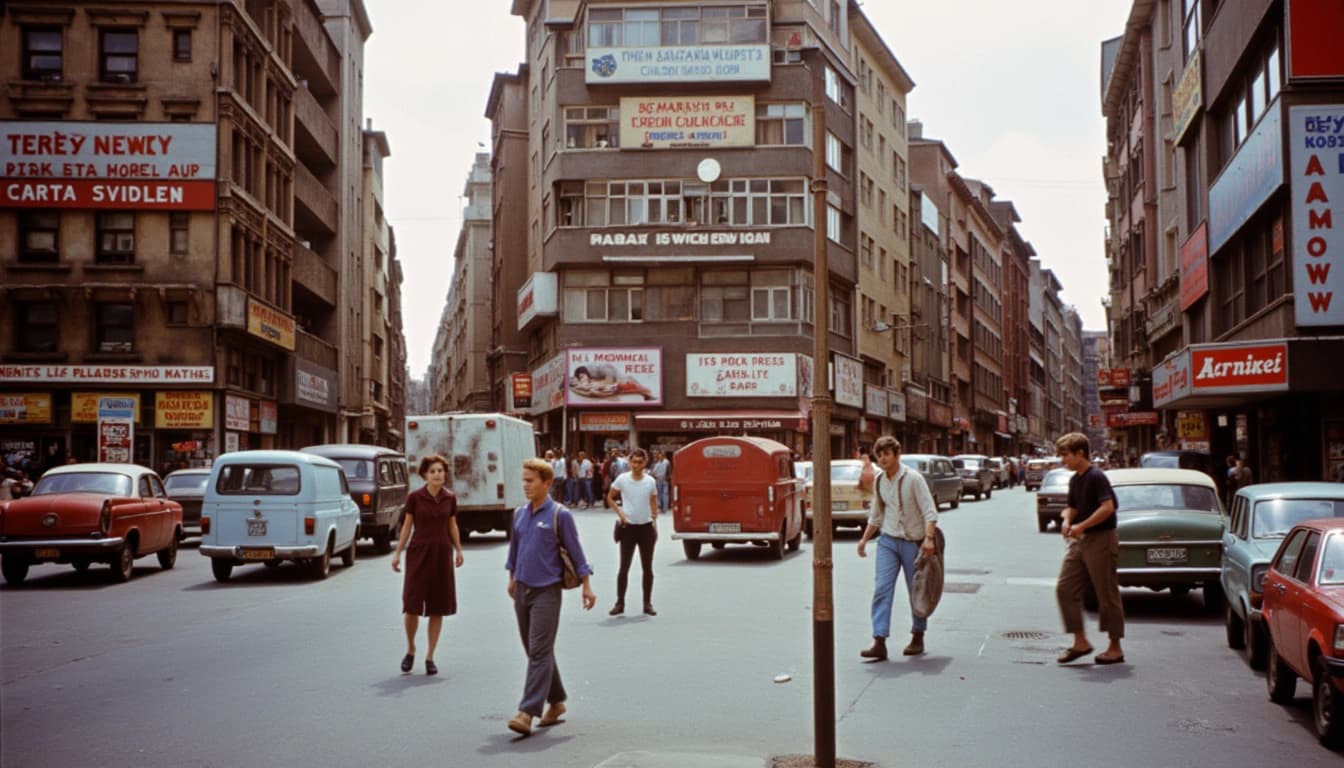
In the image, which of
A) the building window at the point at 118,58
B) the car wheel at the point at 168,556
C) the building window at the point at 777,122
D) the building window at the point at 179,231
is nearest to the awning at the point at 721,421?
the building window at the point at 777,122

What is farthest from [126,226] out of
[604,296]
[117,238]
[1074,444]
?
→ [1074,444]

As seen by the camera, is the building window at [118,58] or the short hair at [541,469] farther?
the building window at [118,58]

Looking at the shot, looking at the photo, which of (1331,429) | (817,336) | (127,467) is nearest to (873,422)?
(1331,429)

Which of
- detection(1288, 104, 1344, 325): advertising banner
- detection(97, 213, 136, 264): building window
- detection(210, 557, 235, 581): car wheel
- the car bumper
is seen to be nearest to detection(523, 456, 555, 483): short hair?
the car bumper

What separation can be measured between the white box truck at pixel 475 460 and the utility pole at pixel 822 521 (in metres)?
20.5

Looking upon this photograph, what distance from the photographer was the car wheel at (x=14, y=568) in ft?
63.3

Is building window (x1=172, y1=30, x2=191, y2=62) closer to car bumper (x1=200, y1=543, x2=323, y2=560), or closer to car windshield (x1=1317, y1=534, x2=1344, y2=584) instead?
car bumper (x1=200, y1=543, x2=323, y2=560)

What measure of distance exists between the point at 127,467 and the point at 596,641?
11.1 metres

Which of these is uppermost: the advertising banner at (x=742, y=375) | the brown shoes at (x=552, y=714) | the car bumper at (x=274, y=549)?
the advertising banner at (x=742, y=375)

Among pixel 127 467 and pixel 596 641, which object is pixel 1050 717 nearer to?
pixel 596 641

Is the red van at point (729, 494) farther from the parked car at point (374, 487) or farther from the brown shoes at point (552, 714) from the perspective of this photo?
the brown shoes at point (552, 714)

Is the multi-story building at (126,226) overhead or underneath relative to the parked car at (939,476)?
overhead

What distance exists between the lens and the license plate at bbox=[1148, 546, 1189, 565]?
48.9ft

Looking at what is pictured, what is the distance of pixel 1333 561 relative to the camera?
8.97 m
